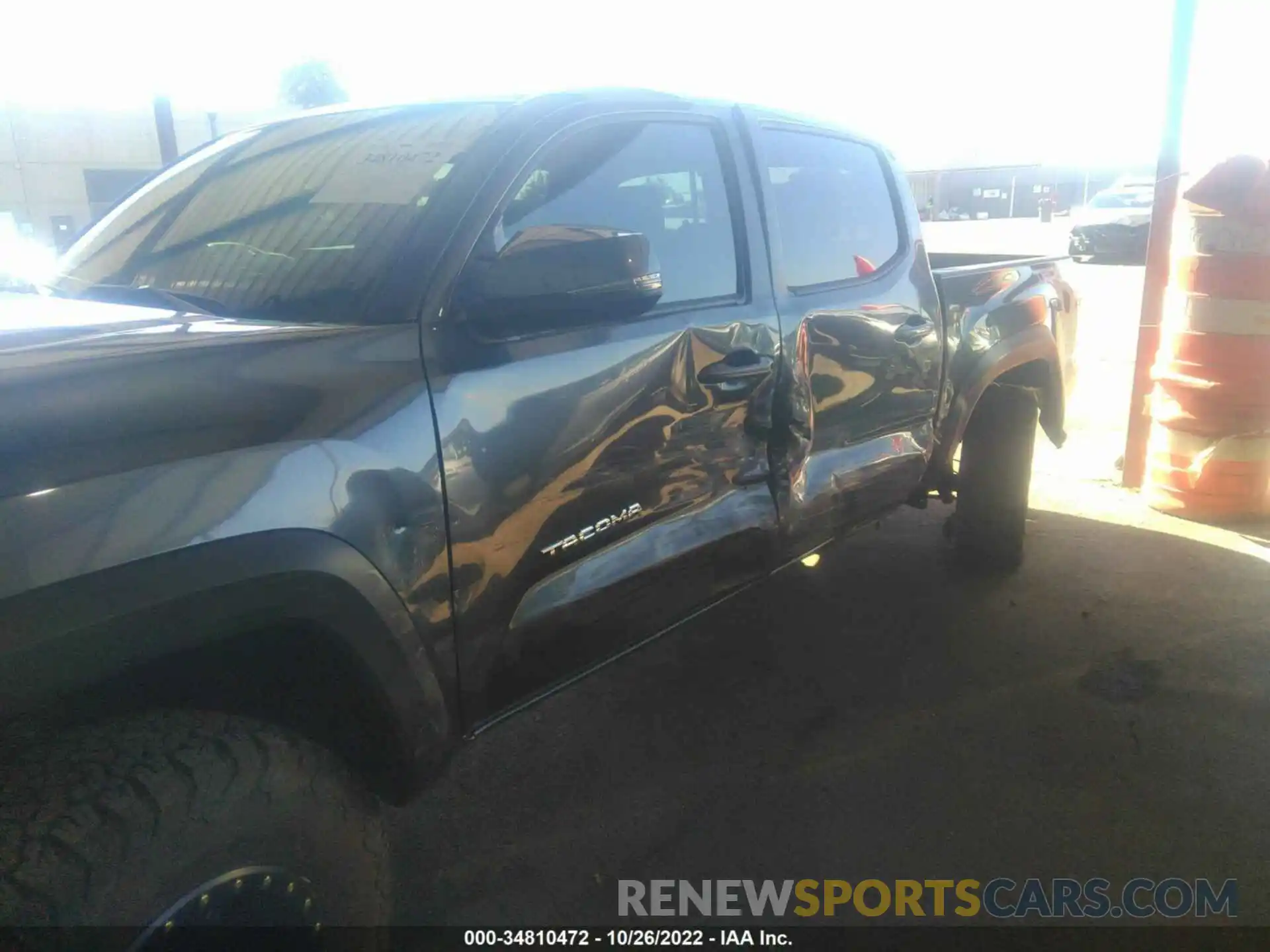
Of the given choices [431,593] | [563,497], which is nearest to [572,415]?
[563,497]

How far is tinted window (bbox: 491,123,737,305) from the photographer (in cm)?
218

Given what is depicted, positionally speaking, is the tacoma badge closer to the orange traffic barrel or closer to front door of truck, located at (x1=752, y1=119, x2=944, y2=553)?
front door of truck, located at (x1=752, y1=119, x2=944, y2=553)

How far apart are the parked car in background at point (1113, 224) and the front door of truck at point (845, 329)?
17.4 meters

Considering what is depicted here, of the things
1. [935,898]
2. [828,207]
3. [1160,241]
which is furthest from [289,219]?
[1160,241]

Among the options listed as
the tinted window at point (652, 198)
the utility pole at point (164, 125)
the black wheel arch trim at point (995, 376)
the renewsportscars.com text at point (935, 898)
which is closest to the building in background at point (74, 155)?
the utility pole at point (164, 125)

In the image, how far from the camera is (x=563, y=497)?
6.66 ft

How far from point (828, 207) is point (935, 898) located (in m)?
2.14

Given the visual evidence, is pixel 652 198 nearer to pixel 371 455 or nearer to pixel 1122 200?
pixel 371 455

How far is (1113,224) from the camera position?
65.4 ft

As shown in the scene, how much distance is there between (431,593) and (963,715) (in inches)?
85.0

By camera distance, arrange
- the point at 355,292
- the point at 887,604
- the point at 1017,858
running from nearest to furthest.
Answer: the point at 355,292
the point at 1017,858
the point at 887,604

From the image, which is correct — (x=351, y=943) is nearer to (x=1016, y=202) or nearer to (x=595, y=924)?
(x=595, y=924)

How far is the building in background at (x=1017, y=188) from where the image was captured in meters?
35.3

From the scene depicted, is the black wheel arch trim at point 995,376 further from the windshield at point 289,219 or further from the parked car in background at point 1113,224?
the parked car in background at point 1113,224
